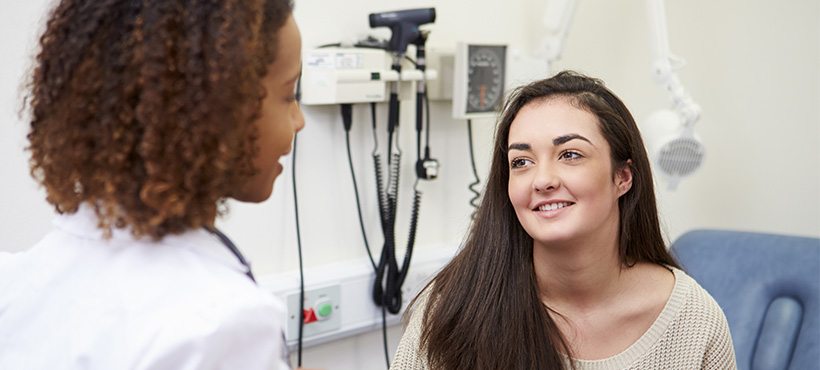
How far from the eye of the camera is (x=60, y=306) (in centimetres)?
62

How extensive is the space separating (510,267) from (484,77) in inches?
24.0

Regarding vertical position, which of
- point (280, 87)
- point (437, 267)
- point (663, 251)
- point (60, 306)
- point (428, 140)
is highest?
point (280, 87)

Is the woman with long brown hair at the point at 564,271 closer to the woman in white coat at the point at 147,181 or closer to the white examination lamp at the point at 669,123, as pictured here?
the white examination lamp at the point at 669,123

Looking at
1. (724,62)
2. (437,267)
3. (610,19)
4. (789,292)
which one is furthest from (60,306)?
(724,62)

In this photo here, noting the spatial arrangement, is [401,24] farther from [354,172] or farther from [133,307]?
[133,307]

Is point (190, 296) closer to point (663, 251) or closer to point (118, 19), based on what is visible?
point (118, 19)

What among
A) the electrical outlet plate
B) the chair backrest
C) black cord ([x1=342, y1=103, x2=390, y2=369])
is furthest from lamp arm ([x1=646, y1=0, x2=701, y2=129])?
the electrical outlet plate

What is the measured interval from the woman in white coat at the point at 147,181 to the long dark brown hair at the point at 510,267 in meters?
0.77

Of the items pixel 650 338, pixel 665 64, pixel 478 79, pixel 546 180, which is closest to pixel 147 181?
pixel 546 180

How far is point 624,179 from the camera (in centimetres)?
140

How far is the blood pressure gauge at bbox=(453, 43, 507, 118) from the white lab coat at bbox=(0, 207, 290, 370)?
122cm

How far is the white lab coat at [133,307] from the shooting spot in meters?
0.56

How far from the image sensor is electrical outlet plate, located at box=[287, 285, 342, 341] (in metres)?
1.67

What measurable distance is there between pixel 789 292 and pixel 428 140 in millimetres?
919
